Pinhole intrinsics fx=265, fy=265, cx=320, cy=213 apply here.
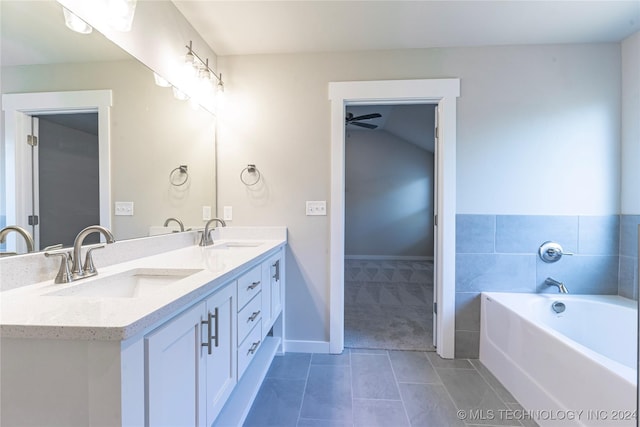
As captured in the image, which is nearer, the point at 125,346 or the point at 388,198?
the point at 125,346

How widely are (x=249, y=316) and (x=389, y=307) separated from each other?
6.94ft

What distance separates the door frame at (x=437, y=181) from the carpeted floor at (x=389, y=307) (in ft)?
0.99

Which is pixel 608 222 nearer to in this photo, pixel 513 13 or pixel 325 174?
pixel 513 13

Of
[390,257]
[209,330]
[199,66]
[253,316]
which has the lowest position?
[390,257]

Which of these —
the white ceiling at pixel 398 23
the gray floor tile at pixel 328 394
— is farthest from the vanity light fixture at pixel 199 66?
the gray floor tile at pixel 328 394

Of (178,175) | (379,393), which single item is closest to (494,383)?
(379,393)

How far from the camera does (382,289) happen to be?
3.74 meters

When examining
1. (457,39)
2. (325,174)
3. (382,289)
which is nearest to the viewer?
(457,39)

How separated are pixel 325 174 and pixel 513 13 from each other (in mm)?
1585

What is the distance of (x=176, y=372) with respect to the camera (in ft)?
2.68

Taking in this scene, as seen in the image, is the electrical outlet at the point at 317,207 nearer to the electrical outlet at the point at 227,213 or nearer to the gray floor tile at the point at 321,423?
the electrical outlet at the point at 227,213

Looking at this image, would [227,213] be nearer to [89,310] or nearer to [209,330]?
[209,330]

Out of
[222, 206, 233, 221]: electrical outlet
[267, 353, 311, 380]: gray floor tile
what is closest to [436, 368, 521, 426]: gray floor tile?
[267, 353, 311, 380]: gray floor tile

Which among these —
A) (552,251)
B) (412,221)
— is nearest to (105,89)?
(552,251)
